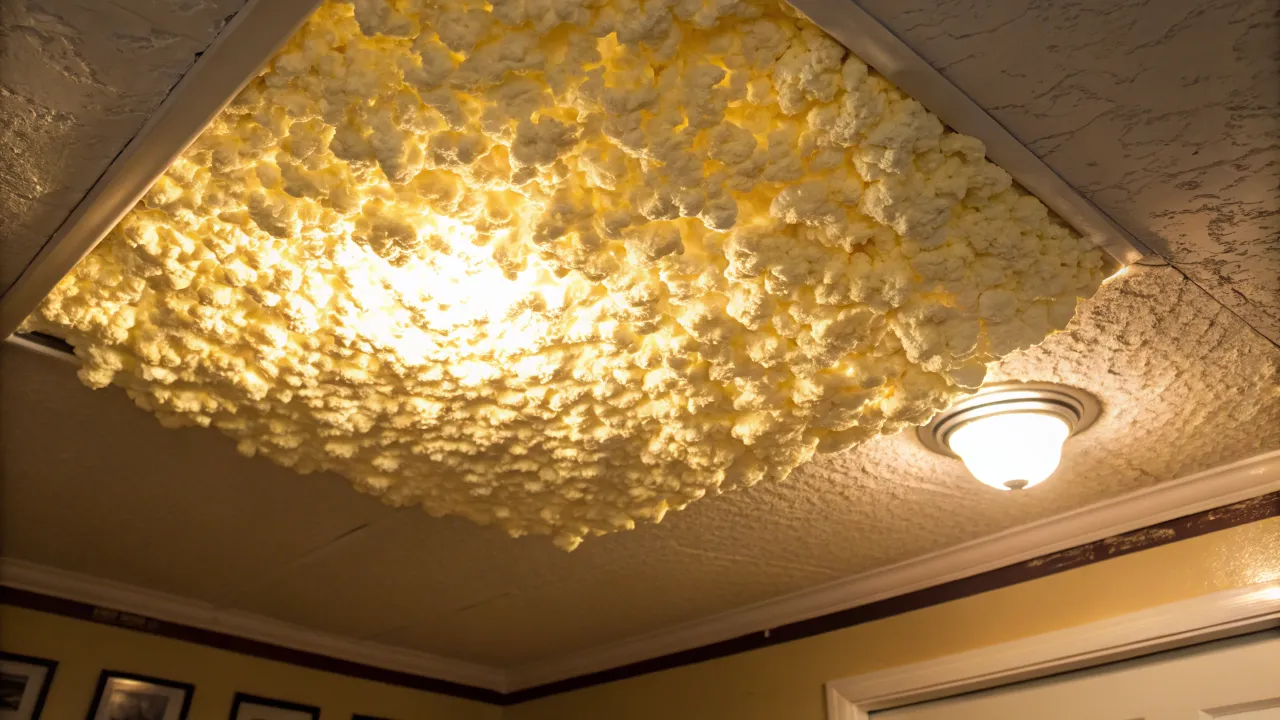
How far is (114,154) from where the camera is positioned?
131 cm

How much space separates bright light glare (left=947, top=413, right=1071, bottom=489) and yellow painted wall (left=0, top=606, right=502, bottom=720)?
281 cm

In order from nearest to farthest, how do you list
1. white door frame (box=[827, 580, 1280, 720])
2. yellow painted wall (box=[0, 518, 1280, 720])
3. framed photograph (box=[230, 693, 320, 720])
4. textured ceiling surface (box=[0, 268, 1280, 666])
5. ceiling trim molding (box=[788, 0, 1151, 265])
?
ceiling trim molding (box=[788, 0, 1151, 265]), textured ceiling surface (box=[0, 268, 1280, 666]), white door frame (box=[827, 580, 1280, 720]), yellow painted wall (box=[0, 518, 1280, 720]), framed photograph (box=[230, 693, 320, 720])

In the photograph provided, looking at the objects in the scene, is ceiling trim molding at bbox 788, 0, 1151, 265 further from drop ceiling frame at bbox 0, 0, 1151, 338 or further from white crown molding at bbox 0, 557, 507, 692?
white crown molding at bbox 0, 557, 507, 692

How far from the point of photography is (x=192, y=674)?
3.21m

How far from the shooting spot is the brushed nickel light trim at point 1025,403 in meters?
1.90

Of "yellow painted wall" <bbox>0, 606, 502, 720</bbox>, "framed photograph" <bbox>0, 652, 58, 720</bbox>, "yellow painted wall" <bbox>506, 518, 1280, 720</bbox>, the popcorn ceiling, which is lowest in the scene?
"framed photograph" <bbox>0, 652, 58, 720</bbox>

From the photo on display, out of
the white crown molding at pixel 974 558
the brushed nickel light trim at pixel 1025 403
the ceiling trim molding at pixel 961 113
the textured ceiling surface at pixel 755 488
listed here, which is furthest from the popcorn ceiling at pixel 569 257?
the white crown molding at pixel 974 558

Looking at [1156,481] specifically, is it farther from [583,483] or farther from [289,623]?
[289,623]

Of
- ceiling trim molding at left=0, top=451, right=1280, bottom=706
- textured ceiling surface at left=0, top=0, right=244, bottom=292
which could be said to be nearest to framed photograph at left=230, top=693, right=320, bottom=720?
ceiling trim molding at left=0, top=451, right=1280, bottom=706

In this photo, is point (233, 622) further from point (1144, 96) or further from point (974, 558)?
point (1144, 96)

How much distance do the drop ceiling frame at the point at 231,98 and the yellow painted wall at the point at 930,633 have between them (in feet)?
3.88

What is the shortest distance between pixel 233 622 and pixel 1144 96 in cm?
342

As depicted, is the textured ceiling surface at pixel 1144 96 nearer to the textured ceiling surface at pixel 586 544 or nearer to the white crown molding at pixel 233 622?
the textured ceiling surface at pixel 586 544

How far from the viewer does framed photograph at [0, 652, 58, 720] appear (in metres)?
2.80
